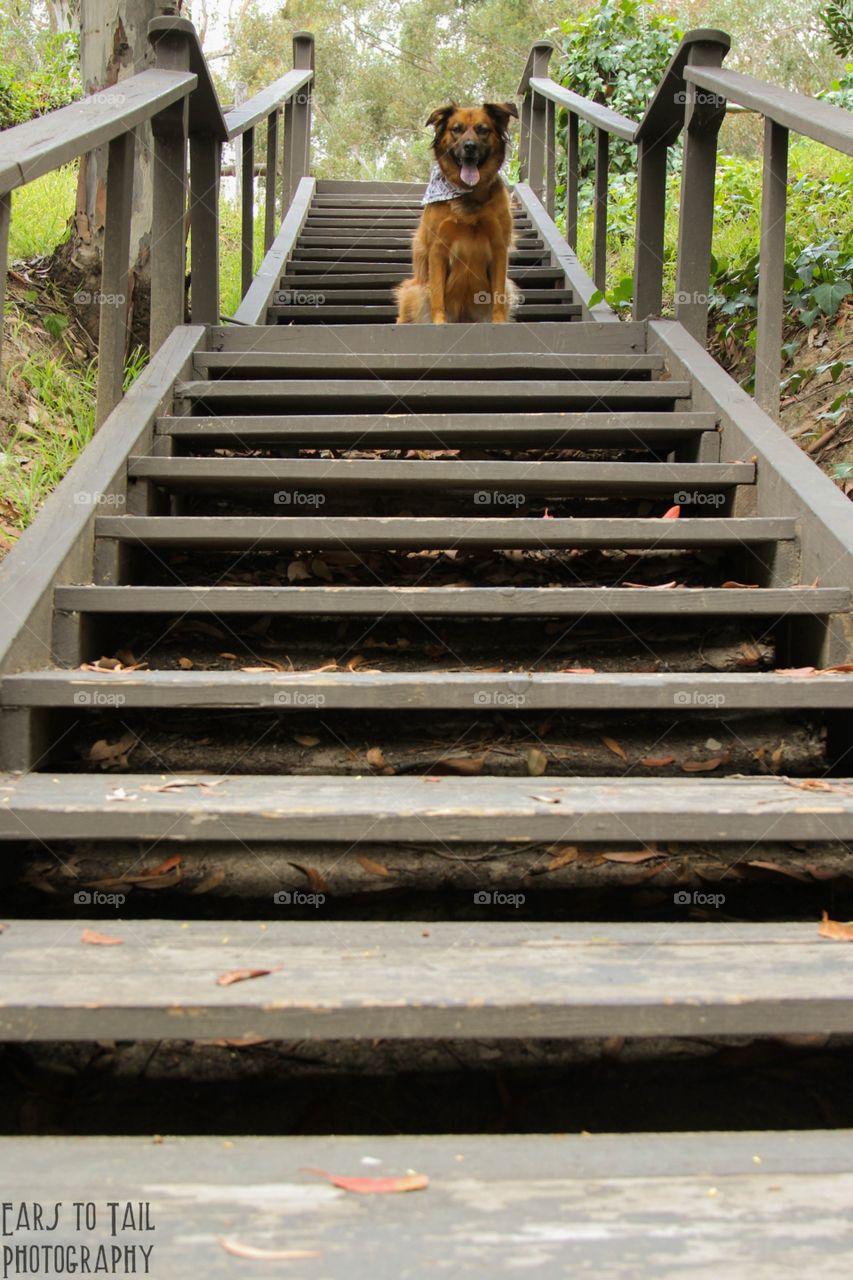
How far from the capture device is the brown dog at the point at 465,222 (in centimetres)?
445

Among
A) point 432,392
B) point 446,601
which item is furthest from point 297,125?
point 446,601

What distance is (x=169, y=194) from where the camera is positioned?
334 centimetres

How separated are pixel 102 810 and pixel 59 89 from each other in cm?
1045

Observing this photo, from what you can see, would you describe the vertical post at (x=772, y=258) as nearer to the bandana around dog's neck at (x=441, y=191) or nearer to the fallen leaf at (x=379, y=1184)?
the bandana around dog's neck at (x=441, y=191)

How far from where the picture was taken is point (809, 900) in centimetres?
180

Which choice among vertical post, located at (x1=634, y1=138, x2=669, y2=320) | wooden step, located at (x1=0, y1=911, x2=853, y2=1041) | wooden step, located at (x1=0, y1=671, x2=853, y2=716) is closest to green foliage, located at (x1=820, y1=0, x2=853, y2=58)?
vertical post, located at (x1=634, y1=138, x2=669, y2=320)

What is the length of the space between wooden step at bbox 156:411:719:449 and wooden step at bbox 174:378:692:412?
0.75 ft

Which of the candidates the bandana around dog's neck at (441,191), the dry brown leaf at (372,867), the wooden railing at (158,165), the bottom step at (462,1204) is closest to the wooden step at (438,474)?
the wooden railing at (158,165)

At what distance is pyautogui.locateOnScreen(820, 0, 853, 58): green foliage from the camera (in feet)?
Answer: 14.3

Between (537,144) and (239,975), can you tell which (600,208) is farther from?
(239,975)

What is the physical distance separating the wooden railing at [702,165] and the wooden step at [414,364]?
1.02 feet

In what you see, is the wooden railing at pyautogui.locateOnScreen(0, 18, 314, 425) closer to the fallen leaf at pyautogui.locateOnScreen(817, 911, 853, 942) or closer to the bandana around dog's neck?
the bandana around dog's neck

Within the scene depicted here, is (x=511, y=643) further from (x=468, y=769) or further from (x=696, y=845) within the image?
(x=696, y=845)

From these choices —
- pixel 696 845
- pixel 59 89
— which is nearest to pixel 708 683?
pixel 696 845
